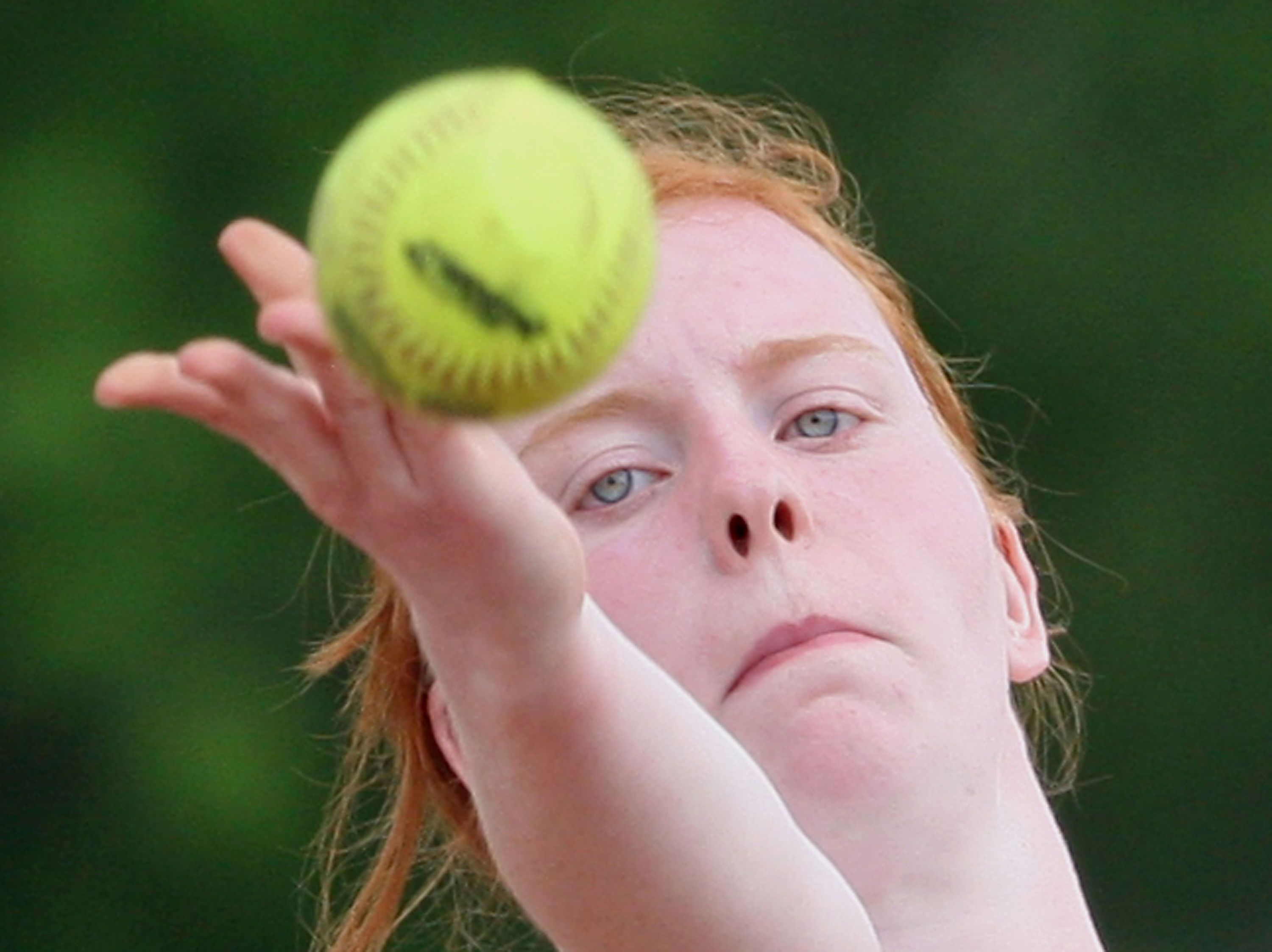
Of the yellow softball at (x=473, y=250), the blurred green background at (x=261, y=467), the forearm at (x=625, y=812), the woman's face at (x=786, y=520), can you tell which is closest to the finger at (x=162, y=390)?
the yellow softball at (x=473, y=250)

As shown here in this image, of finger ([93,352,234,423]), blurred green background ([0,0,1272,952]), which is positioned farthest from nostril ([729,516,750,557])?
blurred green background ([0,0,1272,952])

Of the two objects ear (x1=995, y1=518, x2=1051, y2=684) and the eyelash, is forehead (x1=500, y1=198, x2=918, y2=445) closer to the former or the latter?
the eyelash

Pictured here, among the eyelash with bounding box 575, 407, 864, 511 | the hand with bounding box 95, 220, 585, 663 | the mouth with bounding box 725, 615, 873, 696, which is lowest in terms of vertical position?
the mouth with bounding box 725, 615, 873, 696

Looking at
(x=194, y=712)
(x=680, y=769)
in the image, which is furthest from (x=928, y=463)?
(x=194, y=712)

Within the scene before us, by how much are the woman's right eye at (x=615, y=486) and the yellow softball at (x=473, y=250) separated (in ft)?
2.14

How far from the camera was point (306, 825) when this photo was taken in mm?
5984

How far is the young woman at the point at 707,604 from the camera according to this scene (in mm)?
1442

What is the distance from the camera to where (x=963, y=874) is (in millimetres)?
1937

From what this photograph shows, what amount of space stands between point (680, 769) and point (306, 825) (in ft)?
14.9

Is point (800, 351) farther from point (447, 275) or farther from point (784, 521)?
point (447, 275)

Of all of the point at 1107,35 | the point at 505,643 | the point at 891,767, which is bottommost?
the point at 1107,35

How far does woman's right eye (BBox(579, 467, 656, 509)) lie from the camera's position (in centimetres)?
206

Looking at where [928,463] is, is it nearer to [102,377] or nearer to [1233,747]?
[102,377]

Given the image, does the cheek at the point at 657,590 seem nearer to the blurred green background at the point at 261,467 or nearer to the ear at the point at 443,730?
the ear at the point at 443,730
